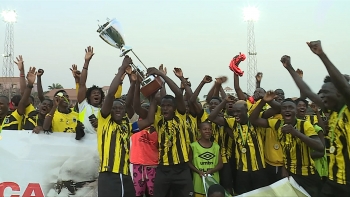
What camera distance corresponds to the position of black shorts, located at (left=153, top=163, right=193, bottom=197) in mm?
5426

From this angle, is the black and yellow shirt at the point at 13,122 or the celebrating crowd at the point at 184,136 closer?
the celebrating crowd at the point at 184,136

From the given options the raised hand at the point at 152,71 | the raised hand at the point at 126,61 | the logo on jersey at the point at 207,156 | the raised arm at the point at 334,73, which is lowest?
the logo on jersey at the point at 207,156

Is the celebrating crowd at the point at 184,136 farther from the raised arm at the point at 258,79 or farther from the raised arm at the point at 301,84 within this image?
the raised arm at the point at 258,79

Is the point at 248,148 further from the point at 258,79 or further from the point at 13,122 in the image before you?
the point at 13,122

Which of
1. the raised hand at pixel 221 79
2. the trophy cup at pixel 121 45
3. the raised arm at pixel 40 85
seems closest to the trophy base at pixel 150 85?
the trophy cup at pixel 121 45

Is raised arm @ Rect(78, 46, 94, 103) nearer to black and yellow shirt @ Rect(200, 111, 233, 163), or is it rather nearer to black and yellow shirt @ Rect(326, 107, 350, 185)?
black and yellow shirt @ Rect(200, 111, 233, 163)

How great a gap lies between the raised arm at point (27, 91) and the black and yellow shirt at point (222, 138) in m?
3.05

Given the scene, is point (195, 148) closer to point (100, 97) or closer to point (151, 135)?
point (151, 135)

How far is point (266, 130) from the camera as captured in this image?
→ 231 inches

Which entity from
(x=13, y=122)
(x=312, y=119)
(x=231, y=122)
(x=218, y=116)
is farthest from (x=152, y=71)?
(x=312, y=119)

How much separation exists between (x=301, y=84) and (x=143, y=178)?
10.1 ft

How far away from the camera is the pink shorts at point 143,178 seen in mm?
6055

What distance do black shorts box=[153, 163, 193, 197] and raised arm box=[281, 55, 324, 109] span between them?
2.14m

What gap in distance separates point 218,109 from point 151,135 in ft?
4.02
